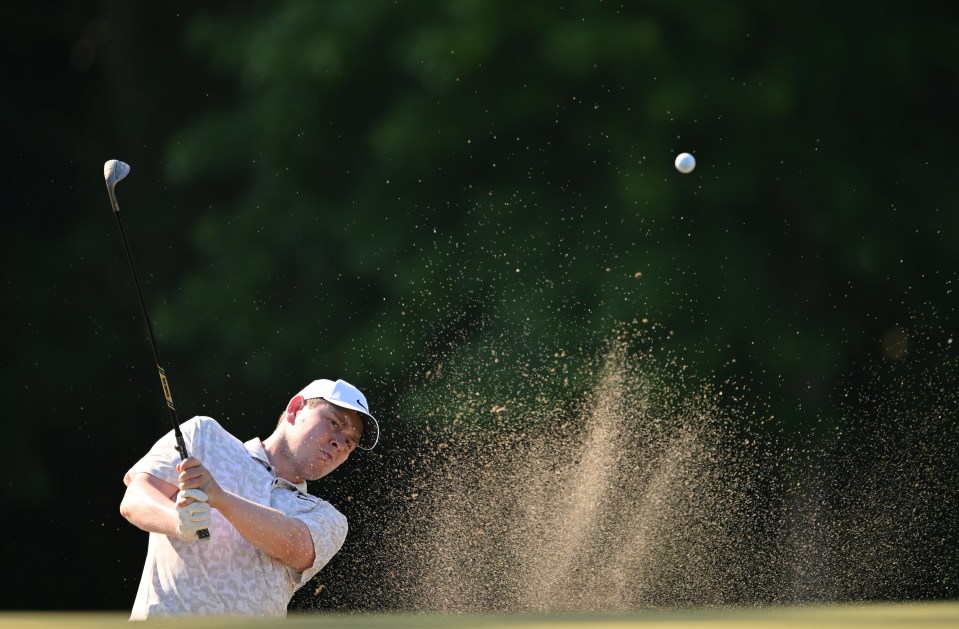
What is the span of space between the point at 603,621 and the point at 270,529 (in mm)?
1352

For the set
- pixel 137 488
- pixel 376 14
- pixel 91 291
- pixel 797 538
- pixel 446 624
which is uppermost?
pixel 446 624

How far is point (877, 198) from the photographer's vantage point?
9.44m

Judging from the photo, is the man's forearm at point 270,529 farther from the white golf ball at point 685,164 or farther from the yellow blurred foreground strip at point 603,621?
the white golf ball at point 685,164

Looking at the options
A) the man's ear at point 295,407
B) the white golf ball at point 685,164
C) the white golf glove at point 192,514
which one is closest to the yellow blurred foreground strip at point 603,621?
the white golf glove at point 192,514

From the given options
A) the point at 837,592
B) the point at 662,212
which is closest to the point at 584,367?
the point at 662,212

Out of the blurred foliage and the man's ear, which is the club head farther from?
the blurred foliage

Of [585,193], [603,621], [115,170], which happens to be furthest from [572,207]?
[603,621]

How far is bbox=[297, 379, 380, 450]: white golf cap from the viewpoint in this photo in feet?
12.3

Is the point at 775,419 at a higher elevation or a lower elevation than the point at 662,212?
lower

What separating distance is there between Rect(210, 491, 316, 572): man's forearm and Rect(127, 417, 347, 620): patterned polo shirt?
46 mm

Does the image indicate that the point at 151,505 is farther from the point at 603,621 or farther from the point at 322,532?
the point at 603,621

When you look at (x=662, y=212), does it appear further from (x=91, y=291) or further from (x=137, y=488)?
(x=137, y=488)

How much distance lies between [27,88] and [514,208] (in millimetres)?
4717

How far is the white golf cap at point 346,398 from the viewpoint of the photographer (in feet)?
12.3
